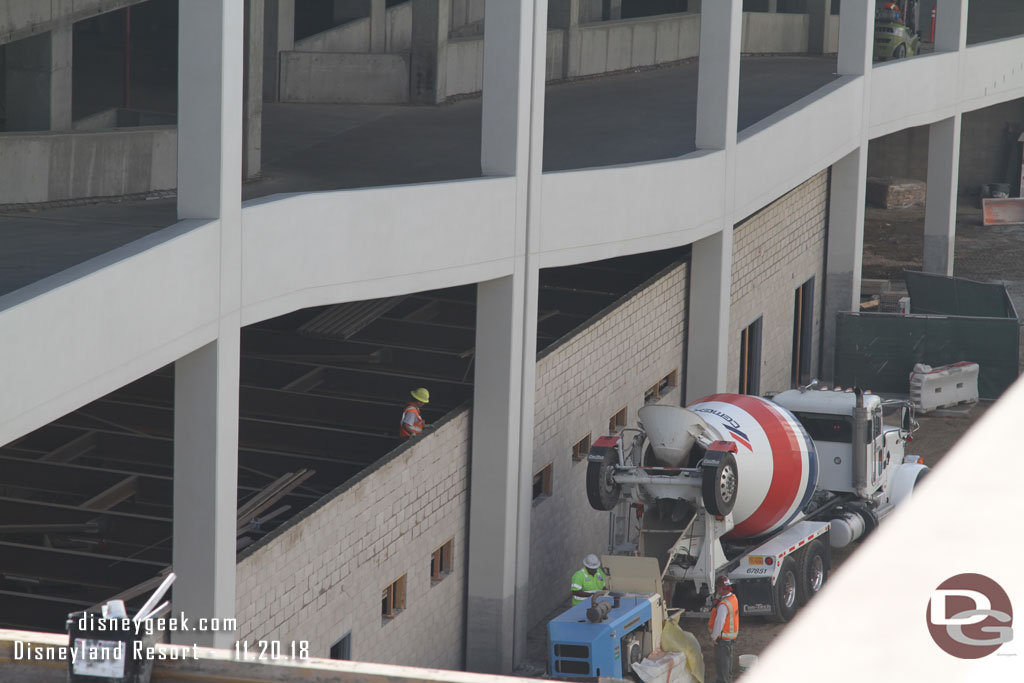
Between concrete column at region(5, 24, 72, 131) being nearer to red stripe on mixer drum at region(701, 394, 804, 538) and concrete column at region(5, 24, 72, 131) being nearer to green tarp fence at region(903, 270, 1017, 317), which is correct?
red stripe on mixer drum at region(701, 394, 804, 538)

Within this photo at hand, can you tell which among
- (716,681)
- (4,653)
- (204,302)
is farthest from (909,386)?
(4,653)

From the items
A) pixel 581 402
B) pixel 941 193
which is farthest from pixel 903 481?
pixel 941 193

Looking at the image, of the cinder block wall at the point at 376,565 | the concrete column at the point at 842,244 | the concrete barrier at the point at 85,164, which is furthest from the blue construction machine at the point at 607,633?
the concrete column at the point at 842,244

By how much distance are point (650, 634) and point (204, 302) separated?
24.0 feet

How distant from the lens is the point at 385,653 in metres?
16.6

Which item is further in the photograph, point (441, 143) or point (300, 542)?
point (441, 143)

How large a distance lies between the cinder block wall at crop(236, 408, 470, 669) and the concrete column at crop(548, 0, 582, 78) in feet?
63.1

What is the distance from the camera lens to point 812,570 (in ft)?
67.4

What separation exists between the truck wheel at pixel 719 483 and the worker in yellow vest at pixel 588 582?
1.71 metres

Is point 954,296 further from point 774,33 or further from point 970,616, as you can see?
point 970,616

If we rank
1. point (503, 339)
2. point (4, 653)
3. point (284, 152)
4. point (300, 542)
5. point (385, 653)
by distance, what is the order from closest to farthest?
point (4, 653) < point (300, 542) < point (385, 653) < point (503, 339) < point (284, 152)

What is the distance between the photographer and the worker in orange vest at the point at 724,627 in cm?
1728

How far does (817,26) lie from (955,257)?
8782 mm

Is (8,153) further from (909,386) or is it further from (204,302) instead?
(909,386)
